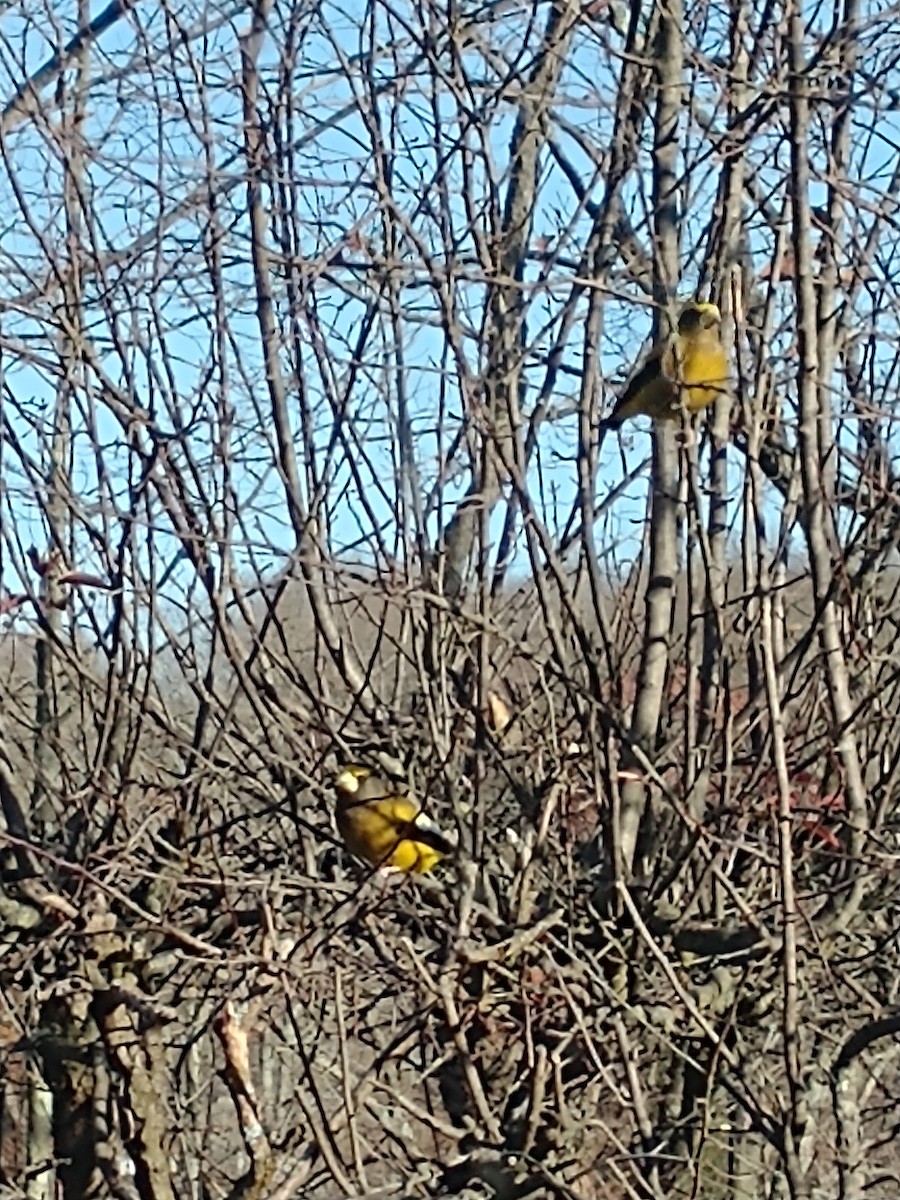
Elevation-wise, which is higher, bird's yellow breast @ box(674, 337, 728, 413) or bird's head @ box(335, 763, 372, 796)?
bird's yellow breast @ box(674, 337, 728, 413)

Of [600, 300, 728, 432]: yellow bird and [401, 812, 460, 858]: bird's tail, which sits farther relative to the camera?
[600, 300, 728, 432]: yellow bird

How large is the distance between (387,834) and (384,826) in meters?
0.03

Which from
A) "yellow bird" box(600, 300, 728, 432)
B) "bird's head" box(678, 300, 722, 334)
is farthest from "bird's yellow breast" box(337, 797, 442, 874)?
"bird's head" box(678, 300, 722, 334)

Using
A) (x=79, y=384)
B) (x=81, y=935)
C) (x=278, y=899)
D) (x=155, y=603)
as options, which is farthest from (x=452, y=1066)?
(x=79, y=384)

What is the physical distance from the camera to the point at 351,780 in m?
3.88

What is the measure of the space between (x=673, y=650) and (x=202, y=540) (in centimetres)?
122

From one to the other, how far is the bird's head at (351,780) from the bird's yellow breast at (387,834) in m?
0.04

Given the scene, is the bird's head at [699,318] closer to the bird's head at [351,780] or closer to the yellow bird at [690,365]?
the yellow bird at [690,365]

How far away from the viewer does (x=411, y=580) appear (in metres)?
4.14

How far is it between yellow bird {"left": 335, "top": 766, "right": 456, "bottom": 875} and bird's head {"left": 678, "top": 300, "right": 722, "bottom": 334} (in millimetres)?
1163

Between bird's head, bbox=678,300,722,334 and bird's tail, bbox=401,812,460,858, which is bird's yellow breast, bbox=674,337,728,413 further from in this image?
bird's tail, bbox=401,812,460,858

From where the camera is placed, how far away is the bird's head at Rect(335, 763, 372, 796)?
12.7 ft

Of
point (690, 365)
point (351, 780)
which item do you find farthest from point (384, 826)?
point (690, 365)

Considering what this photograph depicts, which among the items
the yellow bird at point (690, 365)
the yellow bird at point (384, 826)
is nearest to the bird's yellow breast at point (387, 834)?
the yellow bird at point (384, 826)
